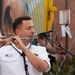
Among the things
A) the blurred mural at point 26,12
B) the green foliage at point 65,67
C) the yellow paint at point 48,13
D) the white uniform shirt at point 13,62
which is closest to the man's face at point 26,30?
the white uniform shirt at point 13,62

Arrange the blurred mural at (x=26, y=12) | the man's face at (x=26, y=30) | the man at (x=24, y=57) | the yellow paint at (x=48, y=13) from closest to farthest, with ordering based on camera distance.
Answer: the man at (x=24, y=57), the man's face at (x=26, y=30), the blurred mural at (x=26, y=12), the yellow paint at (x=48, y=13)

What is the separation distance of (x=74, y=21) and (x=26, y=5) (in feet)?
14.6

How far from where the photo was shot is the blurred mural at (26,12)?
219 inches

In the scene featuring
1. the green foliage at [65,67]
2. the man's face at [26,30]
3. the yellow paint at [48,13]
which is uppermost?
the man's face at [26,30]

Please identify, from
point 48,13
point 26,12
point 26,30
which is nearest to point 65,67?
point 48,13

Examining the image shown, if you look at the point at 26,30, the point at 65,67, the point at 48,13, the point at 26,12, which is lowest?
the point at 65,67

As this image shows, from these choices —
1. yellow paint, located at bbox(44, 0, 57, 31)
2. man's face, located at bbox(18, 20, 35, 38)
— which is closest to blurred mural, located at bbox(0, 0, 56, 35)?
yellow paint, located at bbox(44, 0, 57, 31)

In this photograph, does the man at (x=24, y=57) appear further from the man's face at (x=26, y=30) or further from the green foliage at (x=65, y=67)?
the green foliage at (x=65, y=67)

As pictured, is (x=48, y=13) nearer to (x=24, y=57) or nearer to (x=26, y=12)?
(x=26, y=12)

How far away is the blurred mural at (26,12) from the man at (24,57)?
209 centimetres

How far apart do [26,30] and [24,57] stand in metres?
0.27

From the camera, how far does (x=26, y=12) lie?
605 centimetres

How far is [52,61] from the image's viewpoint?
6750mm

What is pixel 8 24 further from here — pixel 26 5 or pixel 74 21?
pixel 74 21
